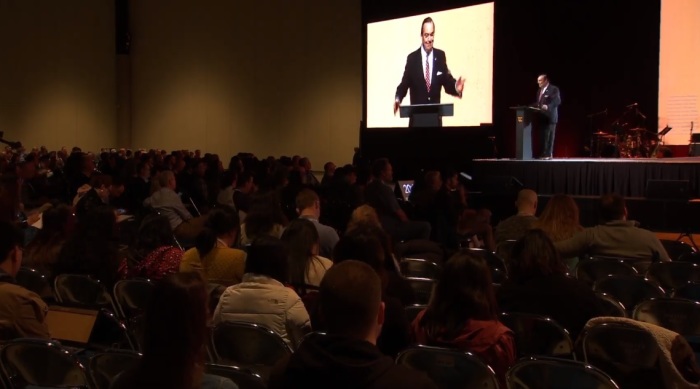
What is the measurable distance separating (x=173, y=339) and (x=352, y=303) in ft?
1.58

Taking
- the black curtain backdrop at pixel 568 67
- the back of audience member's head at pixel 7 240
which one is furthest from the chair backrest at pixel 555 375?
the black curtain backdrop at pixel 568 67

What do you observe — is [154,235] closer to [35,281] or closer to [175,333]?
[35,281]

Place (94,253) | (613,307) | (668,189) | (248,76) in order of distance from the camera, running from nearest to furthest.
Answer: (613,307), (94,253), (668,189), (248,76)

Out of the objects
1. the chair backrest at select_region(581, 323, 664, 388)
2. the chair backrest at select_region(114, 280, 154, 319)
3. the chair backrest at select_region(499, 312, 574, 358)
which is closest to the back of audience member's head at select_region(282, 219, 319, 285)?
the chair backrest at select_region(114, 280, 154, 319)

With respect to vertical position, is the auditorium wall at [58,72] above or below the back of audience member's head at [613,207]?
above

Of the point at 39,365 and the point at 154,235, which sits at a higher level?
the point at 154,235

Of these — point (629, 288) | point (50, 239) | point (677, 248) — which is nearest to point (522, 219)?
point (677, 248)

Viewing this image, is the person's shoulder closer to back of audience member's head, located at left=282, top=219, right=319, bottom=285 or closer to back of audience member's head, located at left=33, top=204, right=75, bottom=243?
back of audience member's head, located at left=282, top=219, right=319, bottom=285

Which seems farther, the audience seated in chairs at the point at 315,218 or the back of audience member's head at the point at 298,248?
the audience seated in chairs at the point at 315,218

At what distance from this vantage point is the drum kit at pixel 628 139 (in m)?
13.5

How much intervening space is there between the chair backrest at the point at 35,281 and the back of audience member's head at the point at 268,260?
5.41 ft

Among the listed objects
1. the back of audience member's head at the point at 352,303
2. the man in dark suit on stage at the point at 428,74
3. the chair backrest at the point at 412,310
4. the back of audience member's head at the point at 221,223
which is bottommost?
the chair backrest at the point at 412,310

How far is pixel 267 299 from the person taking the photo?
11.6ft

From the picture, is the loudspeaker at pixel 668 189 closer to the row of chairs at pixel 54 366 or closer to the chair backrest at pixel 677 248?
the chair backrest at pixel 677 248
